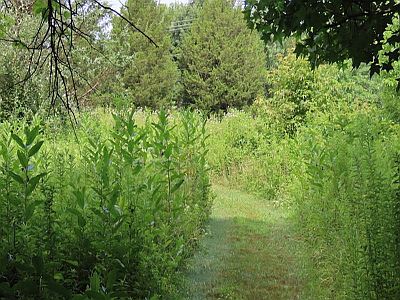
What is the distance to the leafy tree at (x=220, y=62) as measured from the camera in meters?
35.0

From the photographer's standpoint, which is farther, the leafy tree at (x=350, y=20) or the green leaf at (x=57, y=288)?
the leafy tree at (x=350, y=20)

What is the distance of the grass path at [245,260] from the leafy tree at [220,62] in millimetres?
26404

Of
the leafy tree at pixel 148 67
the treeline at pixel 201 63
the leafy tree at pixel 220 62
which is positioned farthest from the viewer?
the leafy tree at pixel 220 62

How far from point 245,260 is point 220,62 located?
30.3 m

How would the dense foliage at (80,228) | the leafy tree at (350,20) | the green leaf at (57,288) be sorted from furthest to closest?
the leafy tree at (350,20) → the dense foliage at (80,228) → the green leaf at (57,288)

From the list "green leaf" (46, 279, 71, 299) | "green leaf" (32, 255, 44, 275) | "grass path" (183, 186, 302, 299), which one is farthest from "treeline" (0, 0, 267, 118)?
"green leaf" (46, 279, 71, 299)

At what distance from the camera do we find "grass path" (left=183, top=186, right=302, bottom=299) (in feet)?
15.6

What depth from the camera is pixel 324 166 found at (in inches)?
210

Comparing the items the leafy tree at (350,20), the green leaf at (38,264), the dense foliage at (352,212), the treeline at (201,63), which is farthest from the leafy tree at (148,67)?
the green leaf at (38,264)

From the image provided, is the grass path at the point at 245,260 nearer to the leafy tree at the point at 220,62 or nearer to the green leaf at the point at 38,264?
the green leaf at the point at 38,264

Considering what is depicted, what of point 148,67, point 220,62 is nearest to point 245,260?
point 148,67

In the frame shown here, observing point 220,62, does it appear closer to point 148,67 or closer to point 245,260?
point 148,67

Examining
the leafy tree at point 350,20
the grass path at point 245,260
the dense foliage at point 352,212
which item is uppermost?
the leafy tree at point 350,20

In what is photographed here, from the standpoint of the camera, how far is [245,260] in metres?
5.87
